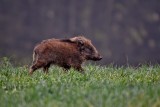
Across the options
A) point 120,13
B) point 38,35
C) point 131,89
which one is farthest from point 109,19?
point 131,89

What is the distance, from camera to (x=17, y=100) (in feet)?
36.4

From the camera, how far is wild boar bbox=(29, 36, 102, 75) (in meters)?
14.3

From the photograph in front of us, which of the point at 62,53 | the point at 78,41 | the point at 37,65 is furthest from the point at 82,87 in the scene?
the point at 78,41

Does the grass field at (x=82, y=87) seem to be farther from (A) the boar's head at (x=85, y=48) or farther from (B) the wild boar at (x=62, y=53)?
(A) the boar's head at (x=85, y=48)

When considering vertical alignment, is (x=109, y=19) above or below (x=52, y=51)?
above

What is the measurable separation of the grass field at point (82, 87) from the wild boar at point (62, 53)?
0.57 ft

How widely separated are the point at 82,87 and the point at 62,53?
2625 millimetres

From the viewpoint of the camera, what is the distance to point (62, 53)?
1451 centimetres

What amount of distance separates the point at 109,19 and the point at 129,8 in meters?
2.60

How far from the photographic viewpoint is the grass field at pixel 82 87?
10680 millimetres

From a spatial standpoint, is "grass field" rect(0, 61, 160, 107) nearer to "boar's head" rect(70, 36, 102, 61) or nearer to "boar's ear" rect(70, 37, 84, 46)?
"boar's head" rect(70, 36, 102, 61)

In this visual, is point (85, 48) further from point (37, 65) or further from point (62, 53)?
point (37, 65)

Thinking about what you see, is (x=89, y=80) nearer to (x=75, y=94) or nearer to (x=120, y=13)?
(x=75, y=94)

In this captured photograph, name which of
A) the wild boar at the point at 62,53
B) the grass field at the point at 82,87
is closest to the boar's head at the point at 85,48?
the wild boar at the point at 62,53
